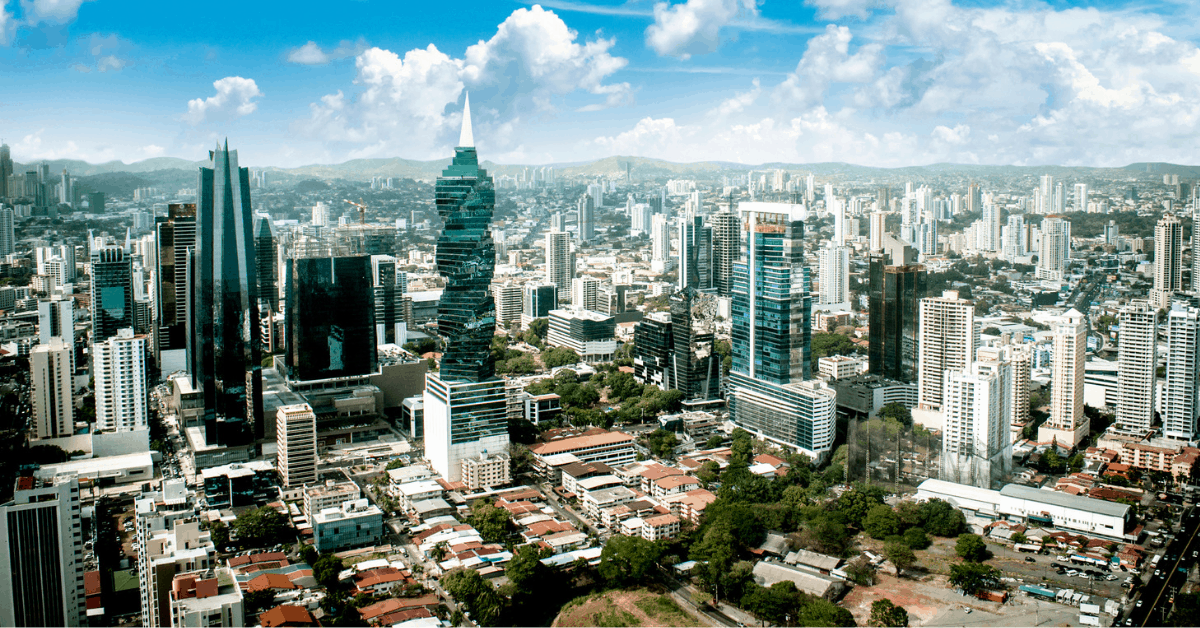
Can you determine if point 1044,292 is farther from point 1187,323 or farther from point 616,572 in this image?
point 616,572

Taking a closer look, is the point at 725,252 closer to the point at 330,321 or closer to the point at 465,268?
the point at 330,321

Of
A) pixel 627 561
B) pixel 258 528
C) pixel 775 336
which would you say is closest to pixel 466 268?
pixel 258 528

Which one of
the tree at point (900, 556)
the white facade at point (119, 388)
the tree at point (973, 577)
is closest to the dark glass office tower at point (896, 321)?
the tree at point (900, 556)

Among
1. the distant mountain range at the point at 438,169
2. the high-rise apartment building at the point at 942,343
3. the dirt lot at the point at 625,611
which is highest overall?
the distant mountain range at the point at 438,169

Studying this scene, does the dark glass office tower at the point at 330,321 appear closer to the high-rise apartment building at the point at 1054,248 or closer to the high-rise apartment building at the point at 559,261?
the high-rise apartment building at the point at 559,261

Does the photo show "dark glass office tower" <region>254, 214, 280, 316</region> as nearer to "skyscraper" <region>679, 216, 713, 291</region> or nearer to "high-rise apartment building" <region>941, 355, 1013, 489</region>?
"skyscraper" <region>679, 216, 713, 291</region>

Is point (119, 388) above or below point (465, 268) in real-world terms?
below

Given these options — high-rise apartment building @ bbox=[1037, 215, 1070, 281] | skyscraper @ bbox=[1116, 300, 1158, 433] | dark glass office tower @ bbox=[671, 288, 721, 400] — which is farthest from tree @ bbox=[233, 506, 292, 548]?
high-rise apartment building @ bbox=[1037, 215, 1070, 281]
